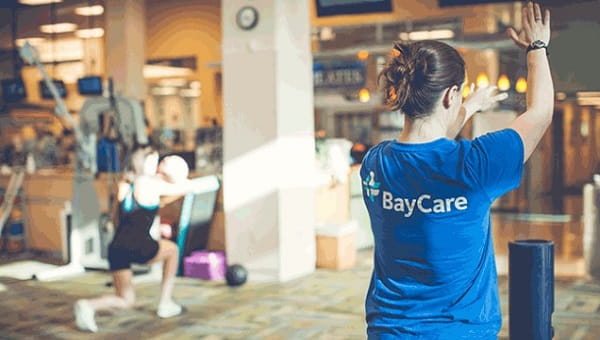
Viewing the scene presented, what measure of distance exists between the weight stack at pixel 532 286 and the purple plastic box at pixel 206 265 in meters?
3.59

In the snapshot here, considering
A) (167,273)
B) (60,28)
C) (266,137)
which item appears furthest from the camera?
(60,28)

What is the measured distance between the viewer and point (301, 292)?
621cm

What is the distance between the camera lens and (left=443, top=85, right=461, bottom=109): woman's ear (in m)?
1.59

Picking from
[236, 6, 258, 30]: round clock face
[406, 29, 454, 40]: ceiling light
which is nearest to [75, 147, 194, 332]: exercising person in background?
[236, 6, 258, 30]: round clock face

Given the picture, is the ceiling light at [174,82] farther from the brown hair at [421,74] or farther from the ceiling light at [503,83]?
the brown hair at [421,74]

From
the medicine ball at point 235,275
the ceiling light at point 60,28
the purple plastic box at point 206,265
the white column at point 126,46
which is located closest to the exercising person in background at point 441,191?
the medicine ball at point 235,275

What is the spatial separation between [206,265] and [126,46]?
6085mm

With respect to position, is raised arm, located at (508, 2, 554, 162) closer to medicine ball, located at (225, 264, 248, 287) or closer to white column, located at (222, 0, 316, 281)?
white column, located at (222, 0, 316, 281)

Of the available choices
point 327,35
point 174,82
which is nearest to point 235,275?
point 327,35

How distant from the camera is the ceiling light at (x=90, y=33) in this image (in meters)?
13.1

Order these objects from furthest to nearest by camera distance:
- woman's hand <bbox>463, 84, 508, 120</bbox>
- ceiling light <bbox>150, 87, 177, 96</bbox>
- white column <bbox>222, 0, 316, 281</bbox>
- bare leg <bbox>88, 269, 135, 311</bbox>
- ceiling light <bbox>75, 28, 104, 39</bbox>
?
ceiling light <bbox>150, 87, 177, 96</bbox> < ceiling light <bbox>75, 28, 104, 39</bbox> < white column <bbox>222, 0, 316, 281</bbox> < bare leg <bbox>88, 269, 135, 311</bbox> < woman's hand <bbox>463, 84, 508, 120</bbox>

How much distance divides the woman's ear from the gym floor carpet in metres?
3.45

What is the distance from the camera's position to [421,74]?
157 centimetres

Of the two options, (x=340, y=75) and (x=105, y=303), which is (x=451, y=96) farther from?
(x=340, y=75)
